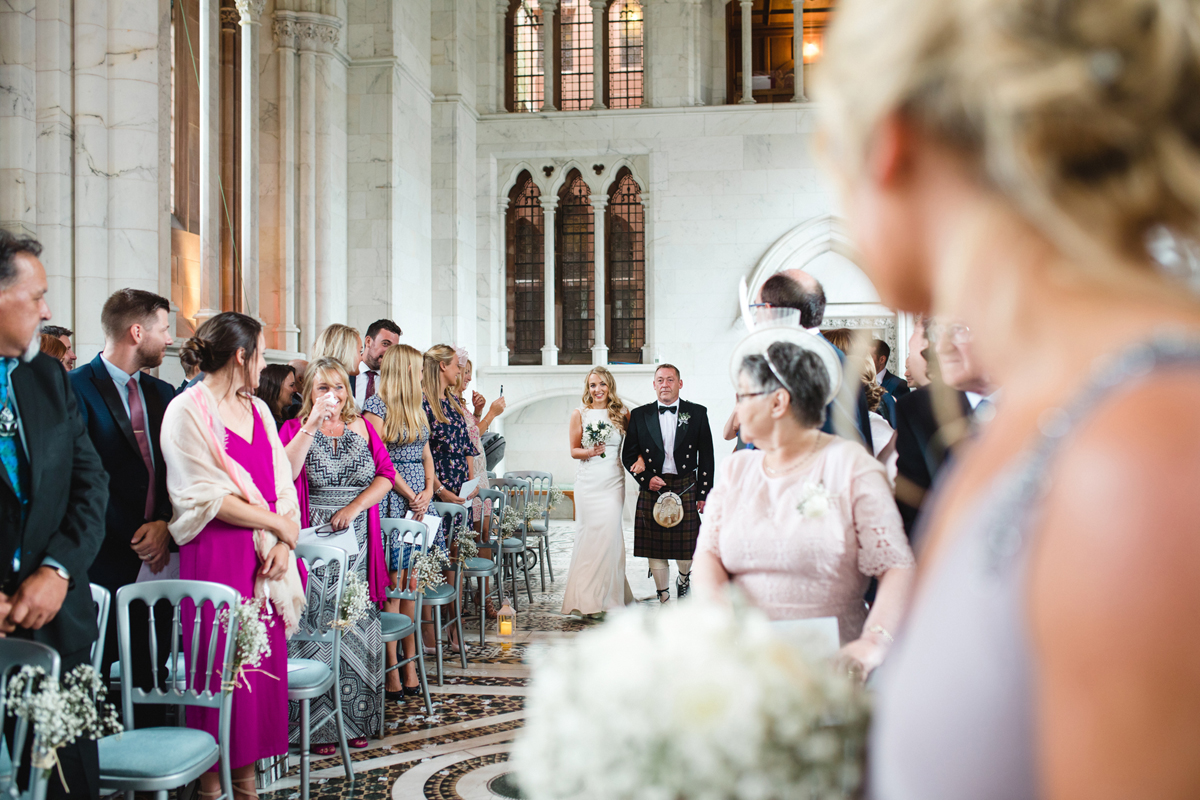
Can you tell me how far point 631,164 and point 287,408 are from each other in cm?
850

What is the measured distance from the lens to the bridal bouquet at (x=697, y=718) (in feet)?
2.51

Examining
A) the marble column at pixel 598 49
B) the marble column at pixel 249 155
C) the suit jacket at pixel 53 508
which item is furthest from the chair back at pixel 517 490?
the marble column at pixel 598 49

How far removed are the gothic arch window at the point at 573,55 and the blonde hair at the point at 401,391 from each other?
28.9 ft

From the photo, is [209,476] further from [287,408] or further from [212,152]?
[212,152]

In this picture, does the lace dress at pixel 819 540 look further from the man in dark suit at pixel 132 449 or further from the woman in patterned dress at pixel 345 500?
the woman in patterned dress at pixel 345 500

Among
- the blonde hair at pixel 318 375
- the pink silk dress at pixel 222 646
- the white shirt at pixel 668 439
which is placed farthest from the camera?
the white shirt at pixel 668 439

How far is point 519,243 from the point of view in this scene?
13.4 meters

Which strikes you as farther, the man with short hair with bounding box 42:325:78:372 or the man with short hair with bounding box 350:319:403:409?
the man with short hair with bounding box 350:319:403:409

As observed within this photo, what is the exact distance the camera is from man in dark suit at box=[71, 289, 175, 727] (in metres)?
3.47

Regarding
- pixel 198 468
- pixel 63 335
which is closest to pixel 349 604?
pixel 198 468

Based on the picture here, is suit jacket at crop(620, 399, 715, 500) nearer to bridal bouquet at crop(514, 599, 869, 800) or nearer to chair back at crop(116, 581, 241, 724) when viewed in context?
chair back at crop(116, 581, 241, 724)

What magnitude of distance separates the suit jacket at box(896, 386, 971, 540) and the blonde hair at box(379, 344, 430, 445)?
10.5 feet

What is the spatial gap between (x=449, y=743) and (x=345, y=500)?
4.16 ft

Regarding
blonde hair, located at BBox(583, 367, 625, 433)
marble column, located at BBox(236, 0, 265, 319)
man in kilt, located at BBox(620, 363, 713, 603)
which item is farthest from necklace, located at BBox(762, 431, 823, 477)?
marble column, located at BBox(236, 0, 265, 319)
